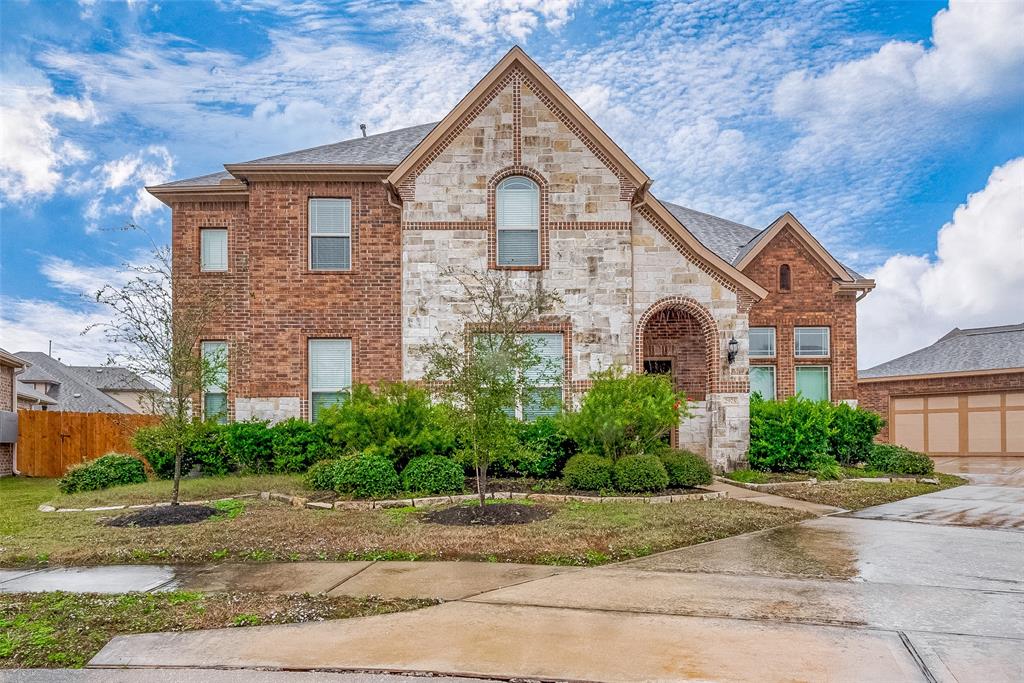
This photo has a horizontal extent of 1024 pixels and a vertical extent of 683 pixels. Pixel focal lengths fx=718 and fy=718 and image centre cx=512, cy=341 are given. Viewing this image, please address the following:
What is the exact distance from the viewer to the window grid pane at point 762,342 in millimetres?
20172

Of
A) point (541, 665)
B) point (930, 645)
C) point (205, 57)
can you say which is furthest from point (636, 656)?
point (205, 57)

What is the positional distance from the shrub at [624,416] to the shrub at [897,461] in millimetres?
5760

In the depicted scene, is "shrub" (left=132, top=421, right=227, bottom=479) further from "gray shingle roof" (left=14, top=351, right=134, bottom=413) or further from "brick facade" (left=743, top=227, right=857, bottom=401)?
"gray shingle roof" (left=14, top=351, right=134, bottom=413)

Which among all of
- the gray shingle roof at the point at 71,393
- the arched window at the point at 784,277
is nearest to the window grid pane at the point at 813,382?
the arched window at the point at 784,277

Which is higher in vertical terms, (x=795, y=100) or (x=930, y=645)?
(x=795, y=100)

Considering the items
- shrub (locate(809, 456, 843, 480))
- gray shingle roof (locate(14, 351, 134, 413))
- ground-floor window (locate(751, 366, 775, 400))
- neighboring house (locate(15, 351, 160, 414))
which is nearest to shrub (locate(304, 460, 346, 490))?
shrub (locate(809, 456, 843, 480))

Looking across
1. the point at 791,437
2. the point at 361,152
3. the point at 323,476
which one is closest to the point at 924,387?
the point at 791,437

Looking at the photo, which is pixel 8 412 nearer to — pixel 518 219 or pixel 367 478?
pixel 367 478

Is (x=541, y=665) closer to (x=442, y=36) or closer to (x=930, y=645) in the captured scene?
(x=930, y=645)

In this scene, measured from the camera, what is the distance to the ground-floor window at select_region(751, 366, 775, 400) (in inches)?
789

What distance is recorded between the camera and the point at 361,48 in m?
14.5

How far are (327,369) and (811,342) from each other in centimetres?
1340

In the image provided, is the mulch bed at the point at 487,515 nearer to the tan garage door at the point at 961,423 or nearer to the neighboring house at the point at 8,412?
the neighboring house at the point at 8,412

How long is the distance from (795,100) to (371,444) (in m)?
11.8
